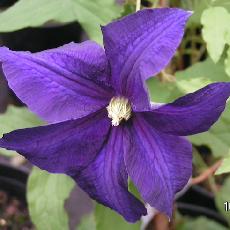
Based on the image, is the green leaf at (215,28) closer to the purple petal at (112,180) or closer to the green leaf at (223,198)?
the purple petal at (112,180)

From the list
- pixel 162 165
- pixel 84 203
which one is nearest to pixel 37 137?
pixel 162 165

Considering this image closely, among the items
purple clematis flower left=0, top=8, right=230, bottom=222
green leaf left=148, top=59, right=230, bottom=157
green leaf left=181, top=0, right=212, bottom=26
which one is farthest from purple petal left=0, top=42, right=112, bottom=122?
green leaf left=181, top=0, right=212, bottom=26

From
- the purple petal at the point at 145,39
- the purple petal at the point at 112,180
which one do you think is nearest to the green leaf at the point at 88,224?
the purple petal at the point at 112,180

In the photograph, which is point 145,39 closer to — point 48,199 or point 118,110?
point 118,110

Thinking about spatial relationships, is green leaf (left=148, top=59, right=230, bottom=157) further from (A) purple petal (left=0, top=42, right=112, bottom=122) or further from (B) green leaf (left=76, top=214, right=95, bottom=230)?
(B) green leaf (left=76, top=214, right=95, bottom=230)

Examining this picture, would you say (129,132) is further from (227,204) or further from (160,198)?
(227,204)
